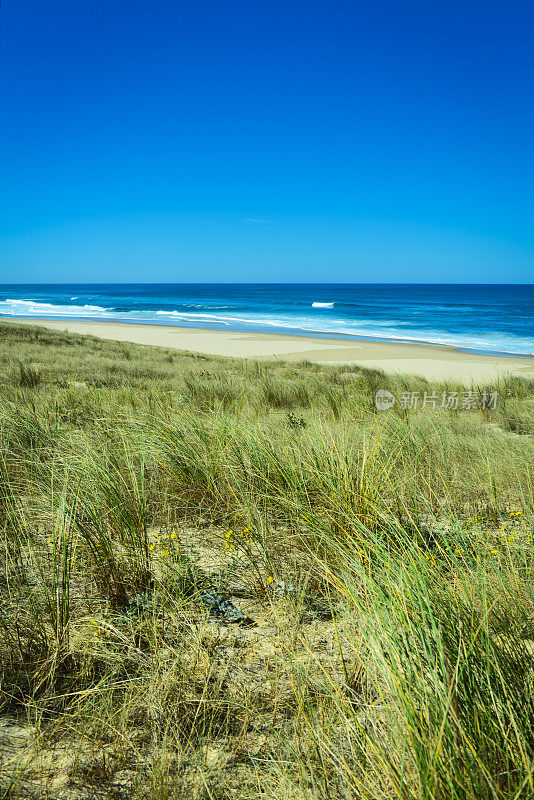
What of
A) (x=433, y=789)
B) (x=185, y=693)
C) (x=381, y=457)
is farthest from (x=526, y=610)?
(x=381, y=457)

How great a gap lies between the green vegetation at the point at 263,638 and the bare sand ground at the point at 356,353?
37.7ft

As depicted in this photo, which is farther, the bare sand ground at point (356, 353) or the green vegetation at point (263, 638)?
the bare sand ground at point (356, 353)

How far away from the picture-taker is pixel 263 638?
1879mm

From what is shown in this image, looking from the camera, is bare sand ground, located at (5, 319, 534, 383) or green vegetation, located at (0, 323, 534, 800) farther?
bare sand ground, located at (5, 319, 534, 383)

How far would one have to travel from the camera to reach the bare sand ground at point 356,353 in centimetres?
1559

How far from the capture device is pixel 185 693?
4.95 feet

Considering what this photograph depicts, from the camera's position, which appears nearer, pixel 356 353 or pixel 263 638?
pixel 263 638

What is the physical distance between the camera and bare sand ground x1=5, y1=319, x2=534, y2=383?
15594mm

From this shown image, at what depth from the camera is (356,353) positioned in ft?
67.4

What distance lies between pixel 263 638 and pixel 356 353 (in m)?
19.3

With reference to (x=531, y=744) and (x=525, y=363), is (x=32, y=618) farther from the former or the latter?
(x=525, y=363)

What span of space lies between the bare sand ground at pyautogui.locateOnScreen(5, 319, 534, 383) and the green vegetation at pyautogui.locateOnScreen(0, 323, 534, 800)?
11.5 m

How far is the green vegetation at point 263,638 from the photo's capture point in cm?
118

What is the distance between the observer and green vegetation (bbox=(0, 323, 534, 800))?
1183mm
